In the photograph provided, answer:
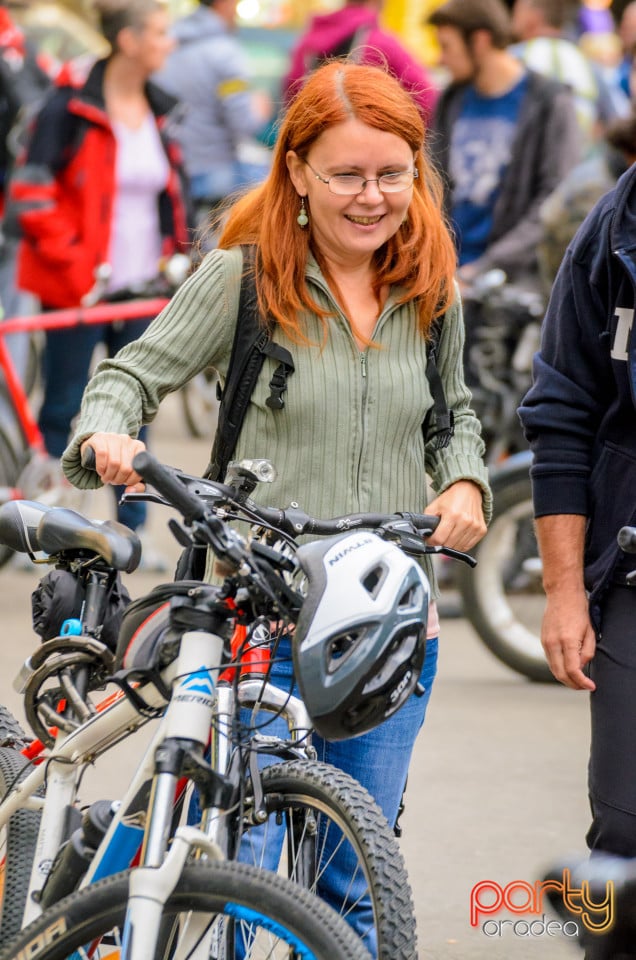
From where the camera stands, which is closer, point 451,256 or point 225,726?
point 225,726

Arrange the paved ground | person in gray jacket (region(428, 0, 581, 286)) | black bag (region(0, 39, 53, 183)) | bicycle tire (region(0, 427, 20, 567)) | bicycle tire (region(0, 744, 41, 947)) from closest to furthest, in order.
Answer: bicycle tire (region(0, 744, 41, 947))
the paved ground
bicycle tire (region(0, 427, 20, 567))
person in gray jacket (region(428, 0, 581, 286))
black bag (region(0, 39, 53, 183))

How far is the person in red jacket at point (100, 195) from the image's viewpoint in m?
7.47

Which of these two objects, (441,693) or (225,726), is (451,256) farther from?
(441,693)

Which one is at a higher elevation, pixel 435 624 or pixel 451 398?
pixel 451 398

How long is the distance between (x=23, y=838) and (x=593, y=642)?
3.69 ft

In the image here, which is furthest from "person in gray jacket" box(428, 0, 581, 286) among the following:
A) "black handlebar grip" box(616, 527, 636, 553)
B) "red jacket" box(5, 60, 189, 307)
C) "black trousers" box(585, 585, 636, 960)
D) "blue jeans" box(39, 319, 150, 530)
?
"black handlebar grip" box(616, 527, 636, 553)

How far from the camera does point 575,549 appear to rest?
3271mm

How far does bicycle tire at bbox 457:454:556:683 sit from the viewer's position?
21.6 ft

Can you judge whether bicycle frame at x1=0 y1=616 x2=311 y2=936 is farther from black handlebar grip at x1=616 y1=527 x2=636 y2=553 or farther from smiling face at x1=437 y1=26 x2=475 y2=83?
smiling face at x1=437 y1=26 x2=475 y2=83

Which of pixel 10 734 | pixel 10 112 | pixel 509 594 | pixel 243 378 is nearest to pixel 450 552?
pixel 243 378

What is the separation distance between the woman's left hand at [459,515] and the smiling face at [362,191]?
0.47m

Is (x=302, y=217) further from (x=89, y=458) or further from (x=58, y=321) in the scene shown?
(x=58, y=321)

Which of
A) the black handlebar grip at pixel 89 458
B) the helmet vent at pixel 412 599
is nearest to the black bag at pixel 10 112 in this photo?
the black handlebar grip at pixel 89 458

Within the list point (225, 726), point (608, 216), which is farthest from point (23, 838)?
point (608, 216)
